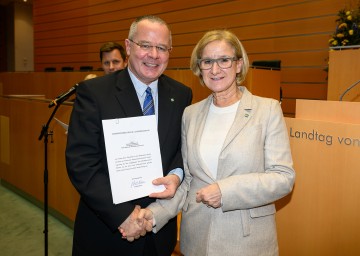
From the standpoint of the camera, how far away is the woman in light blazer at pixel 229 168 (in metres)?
1.40

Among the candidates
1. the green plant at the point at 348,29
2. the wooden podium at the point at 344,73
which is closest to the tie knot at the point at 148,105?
the wooden podium at the point at 344,73

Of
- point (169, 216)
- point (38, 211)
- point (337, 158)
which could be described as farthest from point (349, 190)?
point (38, 211)

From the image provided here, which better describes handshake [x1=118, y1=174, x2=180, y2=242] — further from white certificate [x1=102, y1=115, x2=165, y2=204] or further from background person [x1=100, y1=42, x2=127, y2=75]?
background person [x1=100, y1=42, x2=127, y2=75]

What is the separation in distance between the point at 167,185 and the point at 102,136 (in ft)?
1.20

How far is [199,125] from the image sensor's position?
5.27 ft

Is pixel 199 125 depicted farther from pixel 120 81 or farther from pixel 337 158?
pixel 337 158

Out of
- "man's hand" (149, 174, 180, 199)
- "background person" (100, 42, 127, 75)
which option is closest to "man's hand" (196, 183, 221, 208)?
"man's hand" (149, 174, 180, 199)

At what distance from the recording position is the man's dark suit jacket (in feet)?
4.71

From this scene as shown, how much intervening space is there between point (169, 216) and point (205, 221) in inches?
6.5

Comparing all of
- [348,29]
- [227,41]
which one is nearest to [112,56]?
[227,41]

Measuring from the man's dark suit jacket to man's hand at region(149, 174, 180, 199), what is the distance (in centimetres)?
8

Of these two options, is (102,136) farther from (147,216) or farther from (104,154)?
(147,216)

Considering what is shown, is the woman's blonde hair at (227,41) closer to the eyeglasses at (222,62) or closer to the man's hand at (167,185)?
the eyeglasses at (222,62)

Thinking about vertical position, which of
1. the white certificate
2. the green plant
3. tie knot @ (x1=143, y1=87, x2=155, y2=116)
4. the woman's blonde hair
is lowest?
the white certificate
